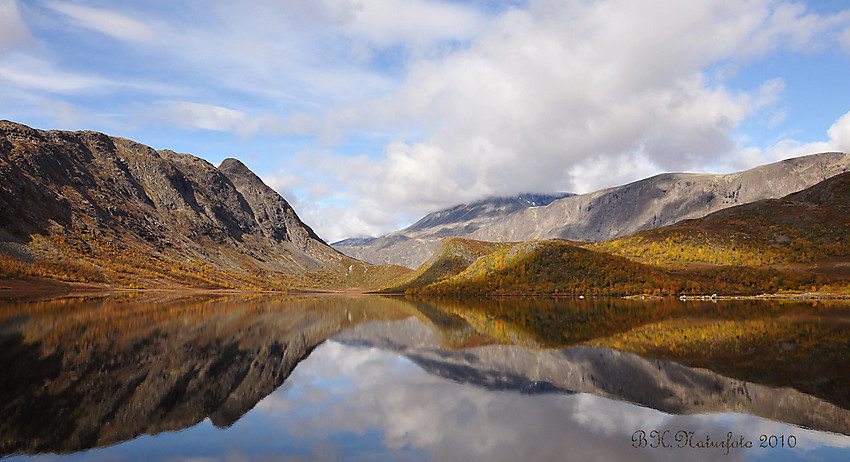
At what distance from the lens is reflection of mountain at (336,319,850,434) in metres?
17.7

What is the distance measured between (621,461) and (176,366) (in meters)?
24.1

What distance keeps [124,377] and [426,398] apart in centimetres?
1572

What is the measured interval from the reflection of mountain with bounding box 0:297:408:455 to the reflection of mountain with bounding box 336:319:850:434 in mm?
11375

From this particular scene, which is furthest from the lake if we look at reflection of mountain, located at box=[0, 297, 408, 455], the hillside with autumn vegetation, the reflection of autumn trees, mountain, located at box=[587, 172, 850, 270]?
mountain, located at box=[587, 172, 850, 270]

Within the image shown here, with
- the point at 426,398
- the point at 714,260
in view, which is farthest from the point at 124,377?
the point at 714,260

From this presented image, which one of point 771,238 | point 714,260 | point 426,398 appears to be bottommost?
point 426,398

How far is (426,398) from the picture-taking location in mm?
21047

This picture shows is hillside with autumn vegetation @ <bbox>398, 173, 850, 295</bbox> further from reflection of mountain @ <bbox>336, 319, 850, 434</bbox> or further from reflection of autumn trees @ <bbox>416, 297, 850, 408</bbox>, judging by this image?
reflection of mountain @ <bbox>336, 319, 850, 434</bbox>

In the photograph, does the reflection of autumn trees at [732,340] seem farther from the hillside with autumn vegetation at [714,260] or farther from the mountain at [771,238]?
the mountain at [771,238]

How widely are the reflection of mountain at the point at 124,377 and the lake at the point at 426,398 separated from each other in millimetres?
112

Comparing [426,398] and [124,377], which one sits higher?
[124,377]

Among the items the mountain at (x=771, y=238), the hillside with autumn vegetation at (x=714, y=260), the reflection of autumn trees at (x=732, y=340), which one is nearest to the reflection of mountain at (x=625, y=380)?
the reflection of autumn trees at (x=732, y=340)

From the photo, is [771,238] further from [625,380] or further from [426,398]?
[426,398]

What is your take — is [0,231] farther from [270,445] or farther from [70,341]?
[270,445]
